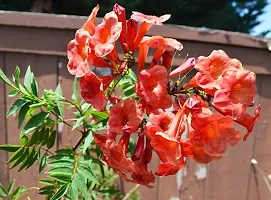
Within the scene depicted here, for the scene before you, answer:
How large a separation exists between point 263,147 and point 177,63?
1.99 ft

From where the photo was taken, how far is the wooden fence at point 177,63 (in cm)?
181

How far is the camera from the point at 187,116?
0.74 meters

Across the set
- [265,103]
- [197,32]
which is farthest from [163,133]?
[265,103]

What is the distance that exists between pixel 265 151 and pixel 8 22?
133 cm

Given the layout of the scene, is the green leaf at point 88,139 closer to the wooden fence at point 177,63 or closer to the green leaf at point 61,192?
the green leaf at point 61,192

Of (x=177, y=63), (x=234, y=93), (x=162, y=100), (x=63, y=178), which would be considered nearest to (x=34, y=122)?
(x=63, y=178)

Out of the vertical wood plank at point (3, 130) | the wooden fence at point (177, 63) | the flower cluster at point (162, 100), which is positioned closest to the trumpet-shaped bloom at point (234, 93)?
the flower cluster at point (162, 100)

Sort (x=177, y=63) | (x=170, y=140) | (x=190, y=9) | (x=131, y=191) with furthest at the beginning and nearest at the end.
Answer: (x=190, y=9), (x=131, y=191), (x=177, y=63), (x=170, y=140)

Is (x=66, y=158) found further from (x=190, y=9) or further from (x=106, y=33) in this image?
(x=190, y=9)

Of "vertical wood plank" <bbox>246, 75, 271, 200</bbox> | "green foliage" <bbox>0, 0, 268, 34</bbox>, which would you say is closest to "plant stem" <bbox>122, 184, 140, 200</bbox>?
"vertical wood plank" <bbox>246, 75, 271, 200</bbox>

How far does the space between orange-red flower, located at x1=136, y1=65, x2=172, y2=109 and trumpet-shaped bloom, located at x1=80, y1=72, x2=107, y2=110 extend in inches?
2.8

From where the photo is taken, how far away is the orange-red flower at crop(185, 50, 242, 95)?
0.73 m

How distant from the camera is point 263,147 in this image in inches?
78.5

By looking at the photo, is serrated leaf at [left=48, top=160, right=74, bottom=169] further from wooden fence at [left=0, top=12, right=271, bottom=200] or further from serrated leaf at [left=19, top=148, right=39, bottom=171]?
wooden fence at [left=0, top=12, right=271, bottom=200]
